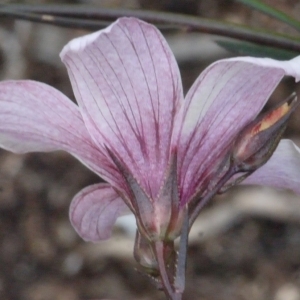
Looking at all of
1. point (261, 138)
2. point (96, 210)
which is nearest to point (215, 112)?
point (261, 138)

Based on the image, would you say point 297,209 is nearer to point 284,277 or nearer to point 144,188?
point 284,277

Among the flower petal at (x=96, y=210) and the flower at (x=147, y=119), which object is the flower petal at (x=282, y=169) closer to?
the flower at (x=147, y=119)

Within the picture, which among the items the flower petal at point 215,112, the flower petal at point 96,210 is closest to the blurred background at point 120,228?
the flower petal at point 96,210

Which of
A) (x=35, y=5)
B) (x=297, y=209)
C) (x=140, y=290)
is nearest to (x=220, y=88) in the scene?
(x=35, y=5)

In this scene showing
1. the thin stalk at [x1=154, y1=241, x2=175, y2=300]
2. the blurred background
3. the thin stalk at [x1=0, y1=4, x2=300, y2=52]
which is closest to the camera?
the thin stalk at [x1=154, y1=241, x2=175, y2=300]

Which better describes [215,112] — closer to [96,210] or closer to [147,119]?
[147,119]

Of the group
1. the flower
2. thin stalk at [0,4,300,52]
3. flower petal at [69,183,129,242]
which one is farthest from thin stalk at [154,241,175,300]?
thin stalk at [0,4,300,52]

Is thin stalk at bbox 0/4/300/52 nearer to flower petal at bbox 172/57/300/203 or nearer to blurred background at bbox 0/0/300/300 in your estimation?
flower petal at bbox 172/57/300/203
